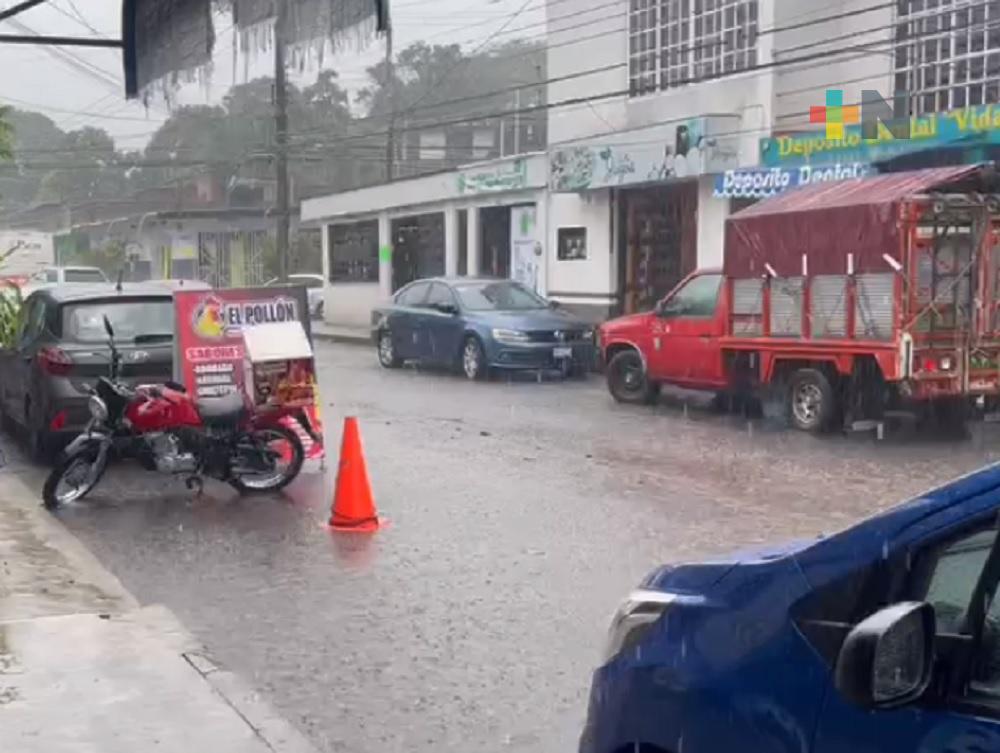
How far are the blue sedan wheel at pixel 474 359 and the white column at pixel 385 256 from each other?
14.7 meters

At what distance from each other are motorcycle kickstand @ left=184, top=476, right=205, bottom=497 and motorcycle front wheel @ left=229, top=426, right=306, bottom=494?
27 cm

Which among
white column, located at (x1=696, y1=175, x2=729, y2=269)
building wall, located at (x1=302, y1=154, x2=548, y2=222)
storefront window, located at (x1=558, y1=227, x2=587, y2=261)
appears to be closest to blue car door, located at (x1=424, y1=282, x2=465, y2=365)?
white column, located at (x1=696, y1=175, x2=729, y2=269)

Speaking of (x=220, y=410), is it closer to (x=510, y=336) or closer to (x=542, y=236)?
(x=510, y=336)

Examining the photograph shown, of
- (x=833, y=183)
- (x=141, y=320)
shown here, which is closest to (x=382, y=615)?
(x=141, y=320)

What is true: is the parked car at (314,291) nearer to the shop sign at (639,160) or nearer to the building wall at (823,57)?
the shop sign at (639,160)

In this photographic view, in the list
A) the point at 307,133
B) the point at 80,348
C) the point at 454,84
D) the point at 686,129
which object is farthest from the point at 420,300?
the point at 307,133

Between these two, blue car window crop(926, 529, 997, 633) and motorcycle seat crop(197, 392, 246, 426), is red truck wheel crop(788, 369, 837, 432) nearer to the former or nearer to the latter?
motorcycle seat crop(197, 392, 246, 426)

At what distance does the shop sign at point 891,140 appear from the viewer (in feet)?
60.3

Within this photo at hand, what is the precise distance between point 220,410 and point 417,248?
975 inches

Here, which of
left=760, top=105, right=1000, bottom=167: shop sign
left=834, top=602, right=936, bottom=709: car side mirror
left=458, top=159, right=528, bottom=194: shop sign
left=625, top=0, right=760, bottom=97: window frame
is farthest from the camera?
left=458, top=159, right=528, bottom=194: shop sign

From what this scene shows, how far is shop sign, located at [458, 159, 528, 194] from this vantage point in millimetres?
29609

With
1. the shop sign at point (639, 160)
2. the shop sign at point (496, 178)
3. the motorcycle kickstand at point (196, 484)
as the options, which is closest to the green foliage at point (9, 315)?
the motorcycle kickstand at point (196, 484)

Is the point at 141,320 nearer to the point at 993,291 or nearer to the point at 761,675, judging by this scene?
the point at 993,291

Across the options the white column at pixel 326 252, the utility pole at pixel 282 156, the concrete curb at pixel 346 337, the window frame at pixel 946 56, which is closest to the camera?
the window frame at pixel 946 56
